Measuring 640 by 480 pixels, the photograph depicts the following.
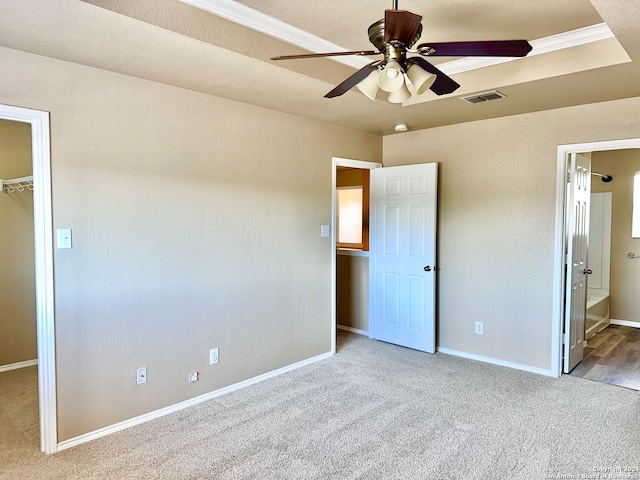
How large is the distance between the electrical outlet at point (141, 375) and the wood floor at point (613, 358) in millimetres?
3568

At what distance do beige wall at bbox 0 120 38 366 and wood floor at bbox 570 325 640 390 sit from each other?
16.4 ft

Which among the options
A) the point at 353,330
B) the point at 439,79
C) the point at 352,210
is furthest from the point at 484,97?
the point at 353,330

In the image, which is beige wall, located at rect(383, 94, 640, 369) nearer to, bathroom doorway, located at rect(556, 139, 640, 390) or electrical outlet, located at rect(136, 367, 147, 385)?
bathroom doorway, located at rect(556, 139, 640, 390)

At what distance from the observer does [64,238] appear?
247cm

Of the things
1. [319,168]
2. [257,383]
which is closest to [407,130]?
[319,168]

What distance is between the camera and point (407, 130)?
14.6 feet

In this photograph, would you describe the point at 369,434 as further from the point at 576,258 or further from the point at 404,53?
the point at 576,258

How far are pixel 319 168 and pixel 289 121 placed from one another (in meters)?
0.54

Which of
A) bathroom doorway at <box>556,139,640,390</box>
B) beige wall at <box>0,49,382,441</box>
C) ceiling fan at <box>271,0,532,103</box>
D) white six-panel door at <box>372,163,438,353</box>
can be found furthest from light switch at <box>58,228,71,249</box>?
bathroom doorway at <box>556,139,640,390</box>

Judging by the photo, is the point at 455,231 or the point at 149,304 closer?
the point at 149,304

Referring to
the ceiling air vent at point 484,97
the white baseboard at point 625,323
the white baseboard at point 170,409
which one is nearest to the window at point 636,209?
the white baseboard at point 625,323

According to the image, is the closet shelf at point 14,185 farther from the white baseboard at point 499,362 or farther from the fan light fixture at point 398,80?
the white baseboard at point 499,362

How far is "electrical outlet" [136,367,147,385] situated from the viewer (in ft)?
9.27

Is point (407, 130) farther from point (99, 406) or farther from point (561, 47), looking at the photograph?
point (99, 406)
